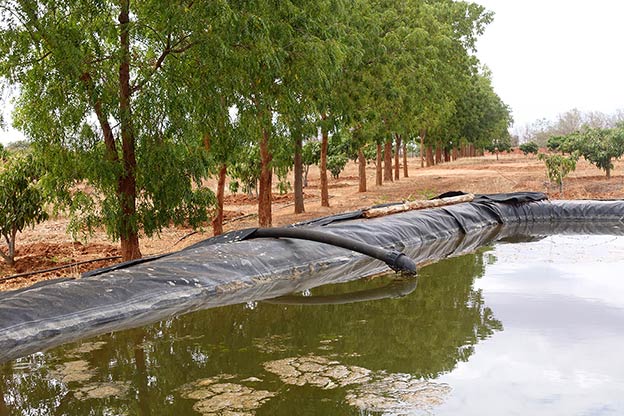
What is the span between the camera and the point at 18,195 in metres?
11.0

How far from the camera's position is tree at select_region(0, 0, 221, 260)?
24.9 feet

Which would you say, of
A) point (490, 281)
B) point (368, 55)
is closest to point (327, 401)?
point (490, 281)

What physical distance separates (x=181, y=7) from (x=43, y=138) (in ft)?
7.73

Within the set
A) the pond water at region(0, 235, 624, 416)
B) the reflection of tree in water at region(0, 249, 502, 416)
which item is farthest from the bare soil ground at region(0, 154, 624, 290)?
the pond water at region(0, 235, 624, 416)

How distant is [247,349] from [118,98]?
4.14m

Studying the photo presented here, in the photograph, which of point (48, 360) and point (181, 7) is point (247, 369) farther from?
point (181, 7)

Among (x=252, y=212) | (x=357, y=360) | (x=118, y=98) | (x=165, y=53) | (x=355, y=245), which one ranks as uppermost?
(x=165, y=53)

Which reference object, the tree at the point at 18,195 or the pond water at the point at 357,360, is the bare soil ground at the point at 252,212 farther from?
the pond water at the point at 357,360

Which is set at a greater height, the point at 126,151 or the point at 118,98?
the point at 118,98

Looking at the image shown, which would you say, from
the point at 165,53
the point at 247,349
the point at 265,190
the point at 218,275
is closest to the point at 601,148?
the point at 265,190

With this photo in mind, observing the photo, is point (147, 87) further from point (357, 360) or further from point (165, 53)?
point (357, 360)

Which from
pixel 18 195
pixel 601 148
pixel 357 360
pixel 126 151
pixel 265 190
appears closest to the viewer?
pixel 357 360

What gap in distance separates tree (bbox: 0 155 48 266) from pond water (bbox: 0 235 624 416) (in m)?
5.79

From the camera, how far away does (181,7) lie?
770 cm
